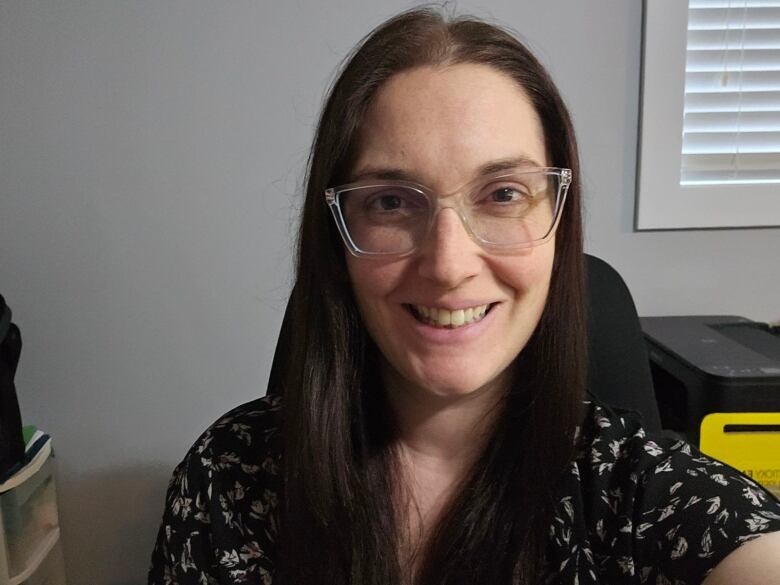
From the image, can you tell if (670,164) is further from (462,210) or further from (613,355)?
(462,210)

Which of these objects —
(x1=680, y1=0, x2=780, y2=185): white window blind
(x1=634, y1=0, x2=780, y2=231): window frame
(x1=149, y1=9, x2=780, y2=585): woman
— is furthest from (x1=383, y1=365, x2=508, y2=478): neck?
(x1=680, y1=0, x2=780, y2=185): white window blind

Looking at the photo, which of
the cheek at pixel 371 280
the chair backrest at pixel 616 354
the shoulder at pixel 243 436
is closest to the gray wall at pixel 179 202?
the chair backrest at pixel 616 354

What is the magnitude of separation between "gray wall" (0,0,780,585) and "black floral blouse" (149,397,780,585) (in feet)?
2.72

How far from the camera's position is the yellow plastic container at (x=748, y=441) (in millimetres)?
1329

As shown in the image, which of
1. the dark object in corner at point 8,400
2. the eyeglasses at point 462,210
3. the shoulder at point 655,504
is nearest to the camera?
the shoulder at point 655,504

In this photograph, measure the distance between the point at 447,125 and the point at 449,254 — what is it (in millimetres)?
155

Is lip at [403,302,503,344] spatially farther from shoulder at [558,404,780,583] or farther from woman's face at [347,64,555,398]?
shoulder at [558,404,780,583]

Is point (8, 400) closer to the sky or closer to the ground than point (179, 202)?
closer to the ground

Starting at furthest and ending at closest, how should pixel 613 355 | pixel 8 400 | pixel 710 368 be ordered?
pixel 8 400 < pixel 710 368 < pixel 613 355

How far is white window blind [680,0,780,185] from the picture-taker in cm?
175

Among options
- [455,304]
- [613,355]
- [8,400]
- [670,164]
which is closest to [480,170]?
[455,304]

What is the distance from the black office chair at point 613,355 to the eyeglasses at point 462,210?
304mm

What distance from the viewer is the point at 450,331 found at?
864 mm

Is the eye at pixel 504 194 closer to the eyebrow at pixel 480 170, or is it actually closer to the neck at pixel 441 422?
the eyebrow at pixel 480 170
